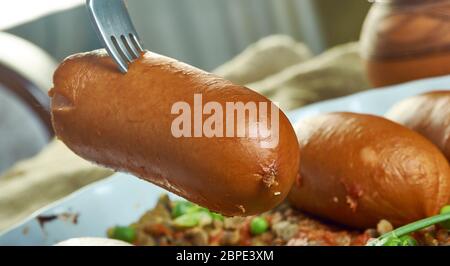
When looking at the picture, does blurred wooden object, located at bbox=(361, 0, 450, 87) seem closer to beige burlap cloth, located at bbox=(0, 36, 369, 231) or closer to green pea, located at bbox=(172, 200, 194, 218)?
beige burlap cloth, located at bbox=(0, 36, 369, 231)

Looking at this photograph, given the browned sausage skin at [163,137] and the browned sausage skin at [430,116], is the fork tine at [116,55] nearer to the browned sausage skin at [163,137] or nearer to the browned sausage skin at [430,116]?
the browned sausage skin at [163,137]

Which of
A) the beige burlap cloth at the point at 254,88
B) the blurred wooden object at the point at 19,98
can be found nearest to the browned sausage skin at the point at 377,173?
the beige burlap cloth at the point at 254,88

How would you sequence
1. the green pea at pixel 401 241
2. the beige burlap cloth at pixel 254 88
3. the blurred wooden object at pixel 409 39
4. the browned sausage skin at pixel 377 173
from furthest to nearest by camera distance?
the blurred wooden object at pixel 409 39, the beige burlap cloth at pixel 254 88, the browned sausage skin at pixel 377 173, the green pea at pixel 401 241

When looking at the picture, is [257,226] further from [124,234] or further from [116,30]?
[116,30]

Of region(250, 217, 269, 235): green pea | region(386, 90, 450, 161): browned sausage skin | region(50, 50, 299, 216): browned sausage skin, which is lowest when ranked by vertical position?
region(250, 217, 269, 235): green pea

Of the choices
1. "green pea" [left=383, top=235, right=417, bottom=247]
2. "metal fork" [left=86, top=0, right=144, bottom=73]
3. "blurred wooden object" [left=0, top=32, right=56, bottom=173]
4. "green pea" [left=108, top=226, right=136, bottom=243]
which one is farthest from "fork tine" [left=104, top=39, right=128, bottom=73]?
"blurred wooden object" [left=0, top=32, right=56, bottom=173]

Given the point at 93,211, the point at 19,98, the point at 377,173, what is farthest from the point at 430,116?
the point at 19,98
